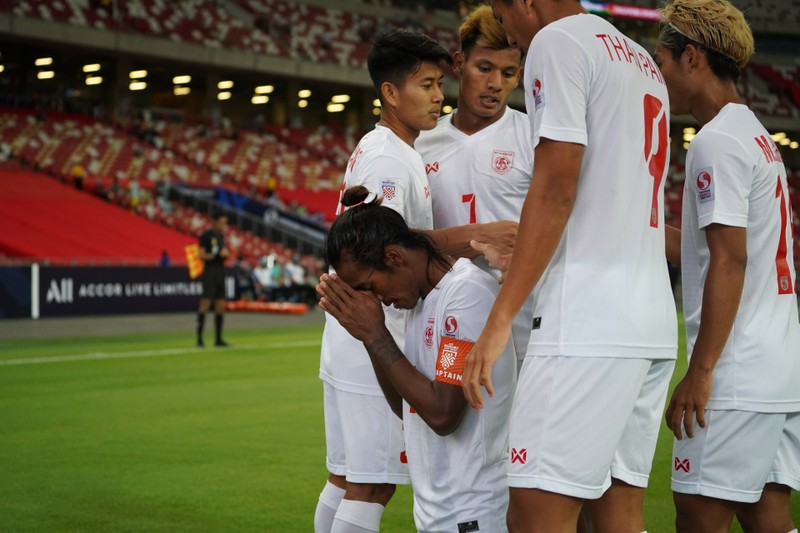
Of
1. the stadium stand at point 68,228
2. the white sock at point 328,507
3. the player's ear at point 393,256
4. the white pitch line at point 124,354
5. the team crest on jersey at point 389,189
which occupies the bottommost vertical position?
the white pitch line at point 124,354

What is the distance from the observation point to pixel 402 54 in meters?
4.34

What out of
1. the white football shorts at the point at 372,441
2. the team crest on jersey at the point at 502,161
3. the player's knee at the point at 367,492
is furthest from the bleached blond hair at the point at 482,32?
the player's knee at the point at 367,492

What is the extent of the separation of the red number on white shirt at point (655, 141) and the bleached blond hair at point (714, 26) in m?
Result: 0.61

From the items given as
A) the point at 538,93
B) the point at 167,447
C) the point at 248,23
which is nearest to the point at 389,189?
the point at 538,93

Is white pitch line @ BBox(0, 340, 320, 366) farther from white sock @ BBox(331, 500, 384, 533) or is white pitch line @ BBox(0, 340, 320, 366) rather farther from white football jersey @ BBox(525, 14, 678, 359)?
white football jersey @ BBox(525, 14, 678, 359)

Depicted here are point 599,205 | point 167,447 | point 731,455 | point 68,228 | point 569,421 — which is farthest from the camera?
point 68,228

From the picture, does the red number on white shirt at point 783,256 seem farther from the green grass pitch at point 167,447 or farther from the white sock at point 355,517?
the green grass pitch at point 167,447

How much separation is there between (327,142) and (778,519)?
1889 inches

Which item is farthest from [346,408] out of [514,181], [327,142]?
[327,142]

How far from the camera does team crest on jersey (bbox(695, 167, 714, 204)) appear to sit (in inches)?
141

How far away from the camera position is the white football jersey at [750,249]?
11.7ft

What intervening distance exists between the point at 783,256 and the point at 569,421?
135cm

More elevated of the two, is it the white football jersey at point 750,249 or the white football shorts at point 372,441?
the white football jersey at point 750,249

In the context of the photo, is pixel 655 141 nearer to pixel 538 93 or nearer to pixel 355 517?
pixel 538 93
